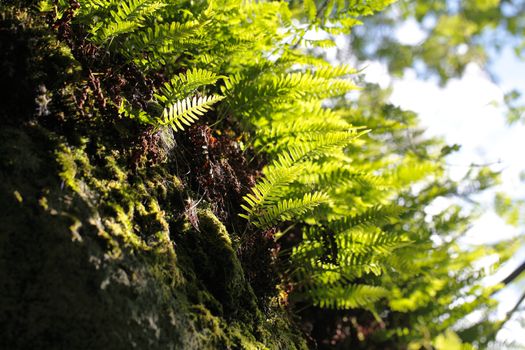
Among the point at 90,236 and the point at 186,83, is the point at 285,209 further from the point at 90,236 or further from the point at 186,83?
the point at 90,236

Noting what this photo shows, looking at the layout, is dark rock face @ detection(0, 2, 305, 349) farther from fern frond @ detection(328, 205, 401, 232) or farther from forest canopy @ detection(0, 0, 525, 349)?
fern frond @ detection(328, 205, 401, 232)

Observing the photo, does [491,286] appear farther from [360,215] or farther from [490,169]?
[360,215]

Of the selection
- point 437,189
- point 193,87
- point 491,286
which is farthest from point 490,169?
point 193,87

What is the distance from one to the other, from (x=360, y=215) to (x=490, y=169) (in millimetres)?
2773

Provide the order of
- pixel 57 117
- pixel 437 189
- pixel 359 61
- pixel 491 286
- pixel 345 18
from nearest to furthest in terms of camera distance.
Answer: pixel 57 117 → pixel 345 18 → pixel 491 286 → pixel 437 189 → pixel 359 61

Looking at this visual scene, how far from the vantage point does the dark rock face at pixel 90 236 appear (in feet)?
4.77

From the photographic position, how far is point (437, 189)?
4.34m

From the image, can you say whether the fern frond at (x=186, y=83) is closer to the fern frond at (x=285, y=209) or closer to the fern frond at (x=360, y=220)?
the fern frond at (x=285, y=209)

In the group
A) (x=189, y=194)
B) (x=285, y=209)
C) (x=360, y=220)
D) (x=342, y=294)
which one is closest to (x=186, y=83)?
(x=189, y=194)

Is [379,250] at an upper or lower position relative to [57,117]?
lower

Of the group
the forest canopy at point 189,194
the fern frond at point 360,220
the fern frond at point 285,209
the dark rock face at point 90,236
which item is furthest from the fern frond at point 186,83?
the fern frond at point 360,220

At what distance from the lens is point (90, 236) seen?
1602mm

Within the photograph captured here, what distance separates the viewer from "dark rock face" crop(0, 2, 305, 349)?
1.46m

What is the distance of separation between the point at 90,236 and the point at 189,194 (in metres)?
0.79
